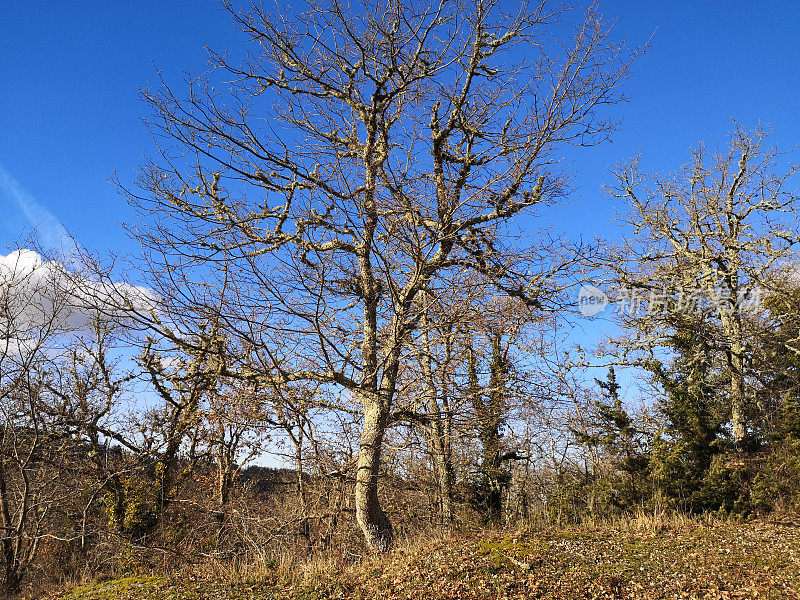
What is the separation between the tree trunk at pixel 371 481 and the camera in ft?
23.6

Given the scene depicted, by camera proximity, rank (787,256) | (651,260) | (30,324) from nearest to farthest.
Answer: (30,324) → (787,256) → (651,260)

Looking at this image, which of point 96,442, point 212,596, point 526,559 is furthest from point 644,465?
point 96,442

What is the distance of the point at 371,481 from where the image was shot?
24.1 feet

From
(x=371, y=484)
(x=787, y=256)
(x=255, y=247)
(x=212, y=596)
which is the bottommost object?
(x=212, y=596)

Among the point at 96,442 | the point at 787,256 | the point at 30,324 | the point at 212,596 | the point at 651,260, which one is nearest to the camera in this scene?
the point at 212,596

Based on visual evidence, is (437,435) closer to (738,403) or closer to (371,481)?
(371,481)

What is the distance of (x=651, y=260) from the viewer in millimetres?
15031

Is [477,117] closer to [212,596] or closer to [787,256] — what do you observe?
[212,596]

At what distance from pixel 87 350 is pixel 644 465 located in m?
15.1

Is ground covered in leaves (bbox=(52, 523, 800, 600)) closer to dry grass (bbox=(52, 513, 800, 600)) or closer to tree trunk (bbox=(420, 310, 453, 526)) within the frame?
dry grass (bbox=(52, 513, 800, 600))

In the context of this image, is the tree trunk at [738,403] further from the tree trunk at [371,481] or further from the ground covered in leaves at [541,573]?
the tree trunk at [371,481]

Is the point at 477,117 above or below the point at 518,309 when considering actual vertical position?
above

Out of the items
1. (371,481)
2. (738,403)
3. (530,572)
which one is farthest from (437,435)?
(738,403)

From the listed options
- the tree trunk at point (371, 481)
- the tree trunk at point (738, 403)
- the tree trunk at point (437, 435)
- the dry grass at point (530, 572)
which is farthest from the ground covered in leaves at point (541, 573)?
the tree trunk at point (738, 403)
